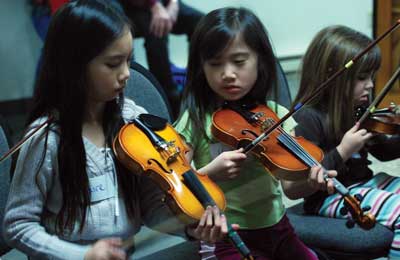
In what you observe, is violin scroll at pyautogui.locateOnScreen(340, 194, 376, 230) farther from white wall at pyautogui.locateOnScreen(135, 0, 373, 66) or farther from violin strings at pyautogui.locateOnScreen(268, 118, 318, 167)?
white wall at pyautogui.locateOnScreen(135, 0, 373, 66)

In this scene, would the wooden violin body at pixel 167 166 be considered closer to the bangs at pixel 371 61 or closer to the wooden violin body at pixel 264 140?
the wooden violin body at pixel 264 140

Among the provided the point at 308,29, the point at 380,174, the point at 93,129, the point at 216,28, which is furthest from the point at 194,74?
the point at 308,29

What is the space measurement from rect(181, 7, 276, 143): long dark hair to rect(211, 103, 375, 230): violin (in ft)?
0.13

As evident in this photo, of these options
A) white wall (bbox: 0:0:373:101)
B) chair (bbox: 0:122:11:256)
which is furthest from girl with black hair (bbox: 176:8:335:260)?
white wall (bbox: 0:0:373:101)

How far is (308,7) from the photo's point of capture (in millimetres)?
3189

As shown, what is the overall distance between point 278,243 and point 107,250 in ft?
1.24

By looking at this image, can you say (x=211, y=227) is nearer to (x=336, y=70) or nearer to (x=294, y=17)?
(x=336, y=70)

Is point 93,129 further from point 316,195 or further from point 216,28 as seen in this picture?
point 316,195

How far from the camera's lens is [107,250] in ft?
2.57

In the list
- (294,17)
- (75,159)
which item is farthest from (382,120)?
(294,17)

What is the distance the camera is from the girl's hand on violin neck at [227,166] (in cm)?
92

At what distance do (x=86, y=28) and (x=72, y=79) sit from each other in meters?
0.07

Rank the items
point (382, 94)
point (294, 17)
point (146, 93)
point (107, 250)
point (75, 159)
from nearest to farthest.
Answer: point (107, 250) → point (75, 159) → point (382, 94) → point (146, 93) → point (294, 17)

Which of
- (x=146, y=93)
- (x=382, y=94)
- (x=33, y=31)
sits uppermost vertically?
(x=382, y=94)
